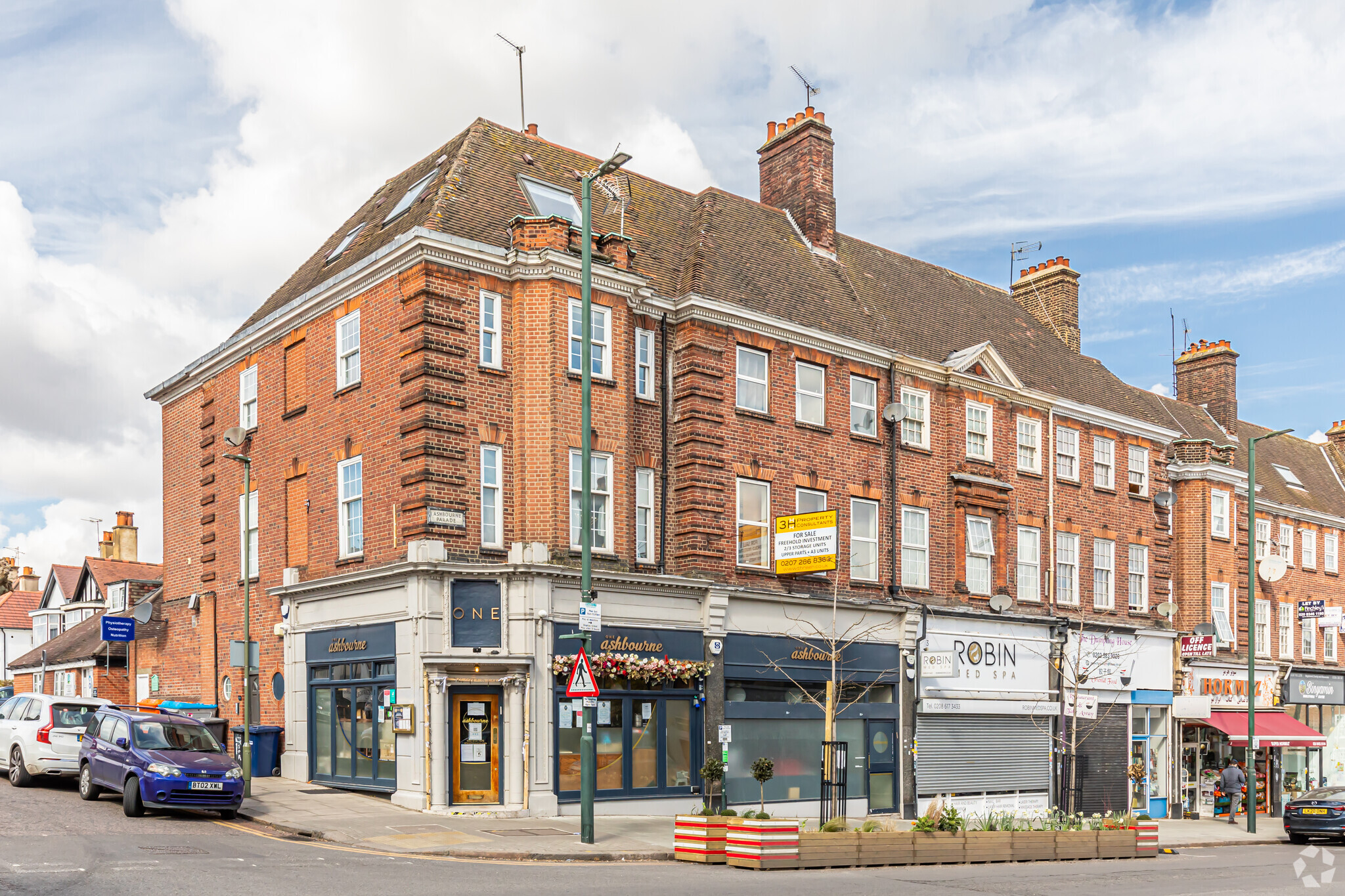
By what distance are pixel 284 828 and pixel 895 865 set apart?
9.47m

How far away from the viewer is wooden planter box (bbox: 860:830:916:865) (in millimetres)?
18656

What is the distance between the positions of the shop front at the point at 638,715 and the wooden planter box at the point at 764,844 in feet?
18.6

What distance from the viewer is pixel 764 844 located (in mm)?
17531

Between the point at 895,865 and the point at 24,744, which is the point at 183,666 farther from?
the point at 895,865

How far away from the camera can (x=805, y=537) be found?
26.1 metres

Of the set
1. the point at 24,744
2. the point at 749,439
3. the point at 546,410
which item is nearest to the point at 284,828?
the point at 24,744

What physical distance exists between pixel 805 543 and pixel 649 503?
3.42 meters

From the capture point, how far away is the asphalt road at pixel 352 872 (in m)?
13.3

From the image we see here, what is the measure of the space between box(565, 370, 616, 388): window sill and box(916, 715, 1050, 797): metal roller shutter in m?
11.6

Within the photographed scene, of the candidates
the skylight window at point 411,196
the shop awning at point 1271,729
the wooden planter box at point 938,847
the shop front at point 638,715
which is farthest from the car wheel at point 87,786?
the shop awning at point 1271,729

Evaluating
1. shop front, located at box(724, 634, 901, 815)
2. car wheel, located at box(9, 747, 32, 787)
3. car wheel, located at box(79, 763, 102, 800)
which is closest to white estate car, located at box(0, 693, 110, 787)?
car wheel, located at box(9, 747, 32, 787)

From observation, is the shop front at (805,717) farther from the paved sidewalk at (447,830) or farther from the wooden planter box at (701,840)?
the wooden planter box at (701,840)

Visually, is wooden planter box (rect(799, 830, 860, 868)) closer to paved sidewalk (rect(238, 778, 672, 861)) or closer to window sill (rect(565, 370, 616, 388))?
paved sidewalk (rect(238, 778, 672, 861))

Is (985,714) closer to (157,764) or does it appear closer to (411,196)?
(411,196)
